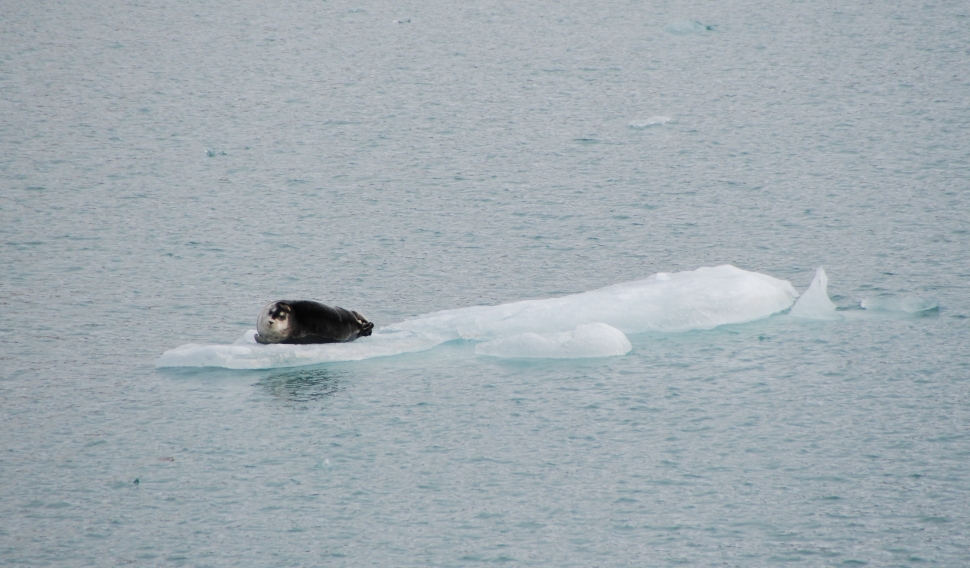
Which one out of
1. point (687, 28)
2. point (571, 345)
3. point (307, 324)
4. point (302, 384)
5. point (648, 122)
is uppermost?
point (687, 28)

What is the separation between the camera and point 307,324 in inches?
191

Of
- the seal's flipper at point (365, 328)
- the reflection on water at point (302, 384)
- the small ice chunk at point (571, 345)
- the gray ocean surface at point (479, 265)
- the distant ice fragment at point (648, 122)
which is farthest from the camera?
the distant ice fragment at point (648, 122)

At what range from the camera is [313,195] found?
7047 millimetres

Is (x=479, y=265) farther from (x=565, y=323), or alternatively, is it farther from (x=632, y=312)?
(x=632, y=312)

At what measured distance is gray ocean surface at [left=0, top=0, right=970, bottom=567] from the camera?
3.38m

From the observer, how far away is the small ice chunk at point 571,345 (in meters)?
4.65

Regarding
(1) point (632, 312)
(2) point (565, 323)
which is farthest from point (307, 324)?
(1) point (632, 312)

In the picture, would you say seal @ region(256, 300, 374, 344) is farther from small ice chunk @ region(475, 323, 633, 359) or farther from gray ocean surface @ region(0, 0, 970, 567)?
small ice chunk @ region(475, 323, 633, 359)

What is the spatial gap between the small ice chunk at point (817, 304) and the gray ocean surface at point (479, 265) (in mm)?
63

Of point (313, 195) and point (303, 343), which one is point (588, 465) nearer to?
point (303, 343)

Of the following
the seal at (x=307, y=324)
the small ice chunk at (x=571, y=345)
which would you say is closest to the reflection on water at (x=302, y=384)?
the seal at (x=307, y=324)

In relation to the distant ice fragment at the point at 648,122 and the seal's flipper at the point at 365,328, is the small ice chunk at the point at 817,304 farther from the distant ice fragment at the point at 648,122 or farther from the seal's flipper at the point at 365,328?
the distant ice fragment at the point at 648,122

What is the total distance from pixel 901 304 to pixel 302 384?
108 inches

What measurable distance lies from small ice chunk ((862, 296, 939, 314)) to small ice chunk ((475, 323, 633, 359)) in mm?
1242
